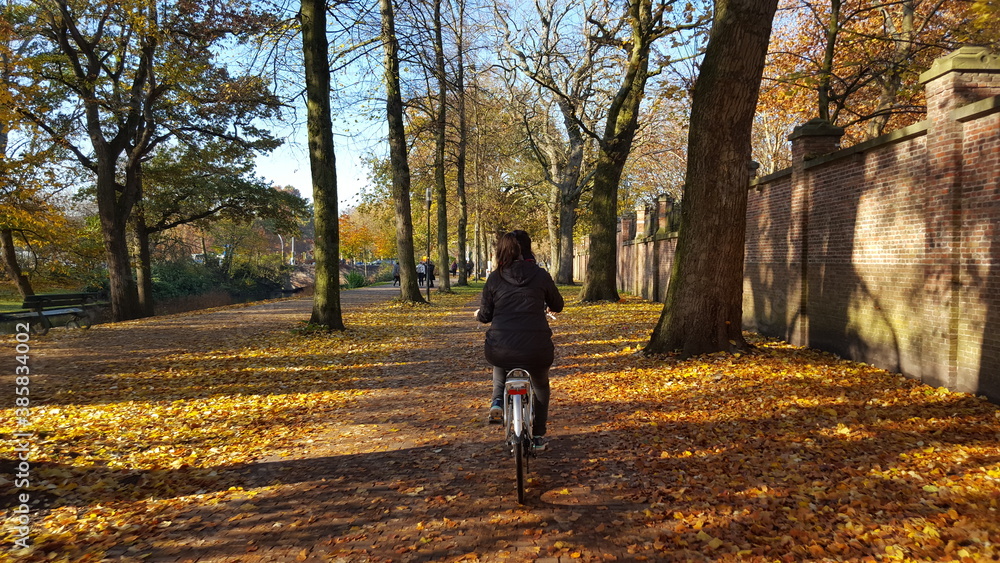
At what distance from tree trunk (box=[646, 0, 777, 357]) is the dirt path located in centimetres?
285

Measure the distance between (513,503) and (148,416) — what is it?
4.50m

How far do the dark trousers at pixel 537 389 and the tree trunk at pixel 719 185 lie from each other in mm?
4636

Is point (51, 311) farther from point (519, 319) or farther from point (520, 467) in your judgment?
point (520, 467)

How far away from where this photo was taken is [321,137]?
12.4 metres

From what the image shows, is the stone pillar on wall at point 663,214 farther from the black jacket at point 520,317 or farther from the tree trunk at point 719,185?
the black jacket at point 520,317

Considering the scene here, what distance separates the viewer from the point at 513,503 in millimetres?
4078

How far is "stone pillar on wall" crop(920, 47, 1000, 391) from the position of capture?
6.47m

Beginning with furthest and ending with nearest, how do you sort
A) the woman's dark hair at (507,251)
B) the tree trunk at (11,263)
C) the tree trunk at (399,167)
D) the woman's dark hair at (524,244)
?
the tree trunk at (11,263), the tree trunk at (399,167), the woman's dark hair at (524,244), the woman's dark hair at (507,251)

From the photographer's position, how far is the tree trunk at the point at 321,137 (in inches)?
486

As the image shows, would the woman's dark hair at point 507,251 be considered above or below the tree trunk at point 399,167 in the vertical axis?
below

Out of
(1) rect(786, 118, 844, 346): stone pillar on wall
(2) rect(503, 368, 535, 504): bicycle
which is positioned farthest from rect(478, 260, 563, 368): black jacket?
(1) rect(786, 118, 844, 346): stone pillar on wall

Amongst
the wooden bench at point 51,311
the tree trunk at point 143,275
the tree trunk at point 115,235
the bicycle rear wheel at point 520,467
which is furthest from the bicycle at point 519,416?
the tree trunk at point 143,275

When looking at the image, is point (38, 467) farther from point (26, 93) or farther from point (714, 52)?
point (26, 93)

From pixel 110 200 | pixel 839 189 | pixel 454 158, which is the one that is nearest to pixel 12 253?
pixel 110 200
